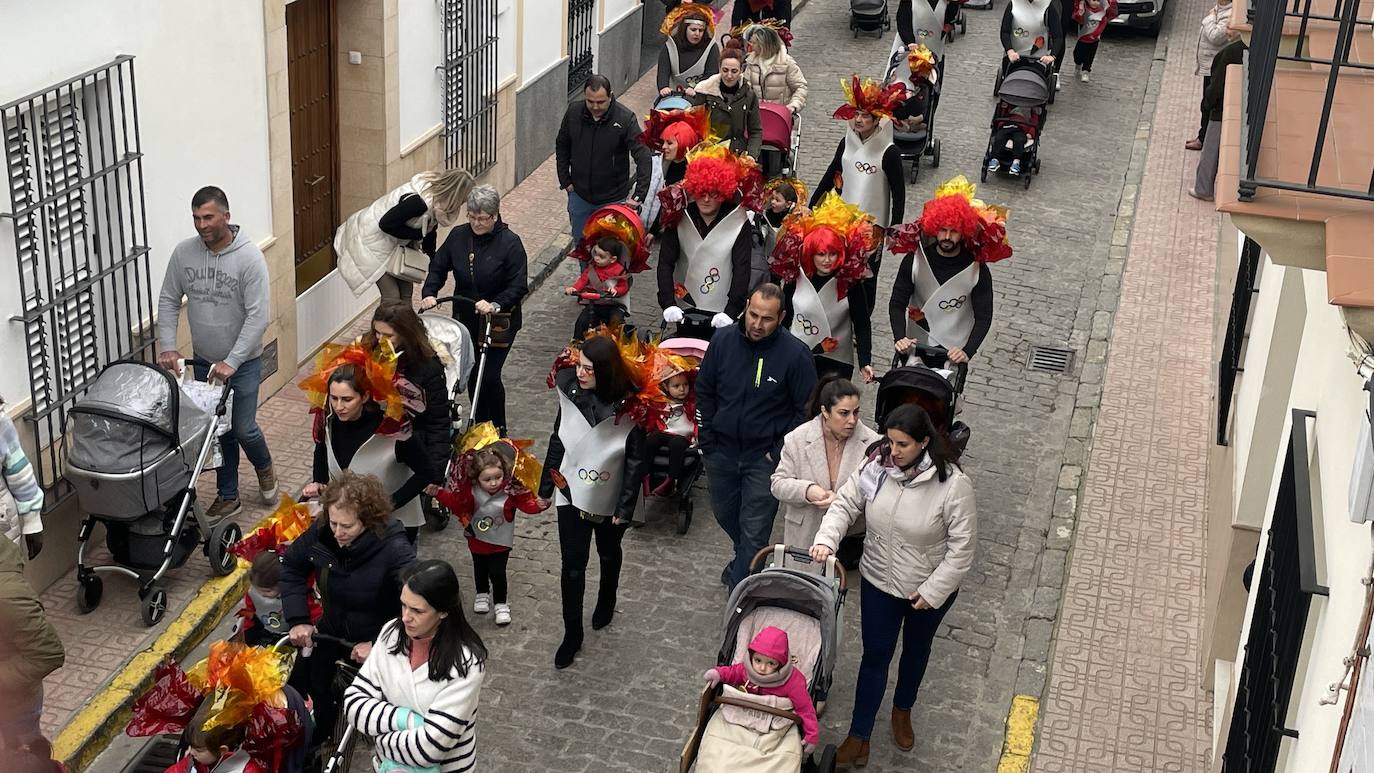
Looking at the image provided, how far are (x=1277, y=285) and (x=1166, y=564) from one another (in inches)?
76.2

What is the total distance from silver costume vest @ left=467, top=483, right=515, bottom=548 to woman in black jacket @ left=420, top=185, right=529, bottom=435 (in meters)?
1.95

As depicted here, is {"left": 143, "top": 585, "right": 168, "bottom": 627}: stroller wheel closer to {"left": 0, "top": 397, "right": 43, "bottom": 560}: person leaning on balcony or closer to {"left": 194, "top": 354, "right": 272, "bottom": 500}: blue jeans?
{"left": 0, "top": 397, "right": 43, "bottom": 560}: person leaning on balcony

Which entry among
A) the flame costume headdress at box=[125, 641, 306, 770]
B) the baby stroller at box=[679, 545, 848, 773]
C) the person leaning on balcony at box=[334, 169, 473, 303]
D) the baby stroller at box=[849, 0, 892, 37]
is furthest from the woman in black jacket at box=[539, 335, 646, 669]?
the baby stroller at box=[849, 0, 892, 37]

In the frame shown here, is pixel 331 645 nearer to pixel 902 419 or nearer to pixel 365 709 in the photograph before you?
pixel 365 709

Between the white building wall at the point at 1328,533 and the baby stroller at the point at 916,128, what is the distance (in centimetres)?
918

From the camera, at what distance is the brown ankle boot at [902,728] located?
28.4 feet

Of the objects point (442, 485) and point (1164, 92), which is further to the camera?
point (1164, 92)

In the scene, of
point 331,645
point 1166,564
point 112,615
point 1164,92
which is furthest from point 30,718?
point 1164,92

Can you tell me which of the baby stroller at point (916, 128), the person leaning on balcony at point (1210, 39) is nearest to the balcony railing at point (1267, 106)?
the baby stroller at point (916, 128)

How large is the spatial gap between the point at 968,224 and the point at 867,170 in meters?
3.29

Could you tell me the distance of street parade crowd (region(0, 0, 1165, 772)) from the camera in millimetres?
7148

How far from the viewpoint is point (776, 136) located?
14984mm

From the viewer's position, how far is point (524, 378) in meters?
12.8

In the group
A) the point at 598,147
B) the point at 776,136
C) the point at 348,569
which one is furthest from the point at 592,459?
the point at 776,136
